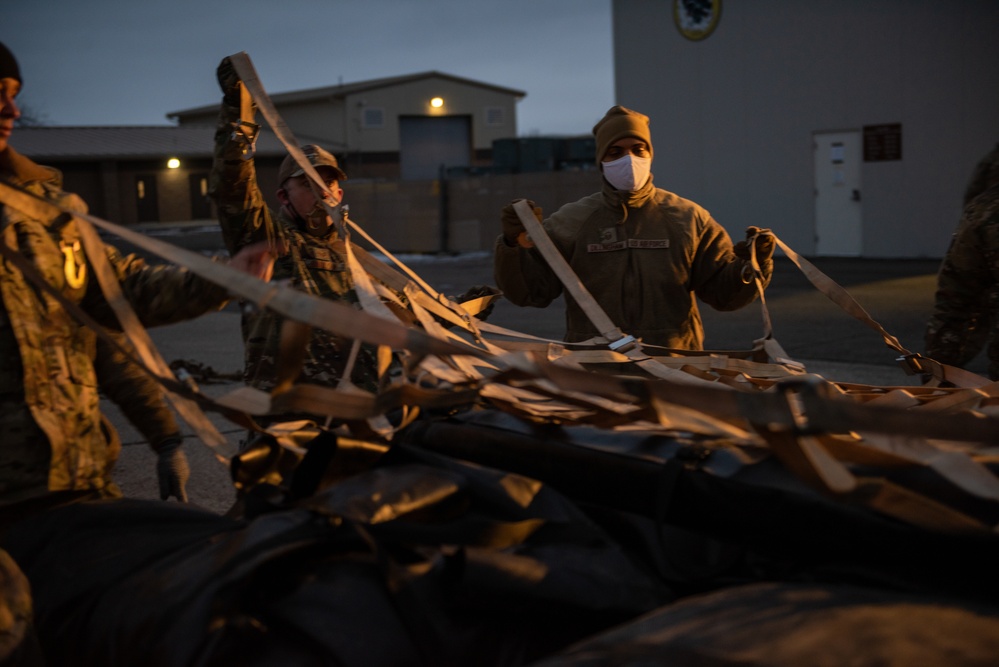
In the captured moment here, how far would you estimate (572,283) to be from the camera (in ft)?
12.4

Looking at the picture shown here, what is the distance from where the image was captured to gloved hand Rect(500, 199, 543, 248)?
14.6 ft

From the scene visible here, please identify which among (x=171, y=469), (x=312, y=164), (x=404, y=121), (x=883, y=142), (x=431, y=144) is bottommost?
(x=171, y=469)

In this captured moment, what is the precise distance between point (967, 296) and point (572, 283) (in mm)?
1905

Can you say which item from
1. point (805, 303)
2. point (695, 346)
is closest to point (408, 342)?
point (695, 346)

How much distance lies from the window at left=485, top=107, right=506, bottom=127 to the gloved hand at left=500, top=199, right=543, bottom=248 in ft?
179

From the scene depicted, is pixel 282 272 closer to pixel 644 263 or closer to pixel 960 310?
pixel 644 263

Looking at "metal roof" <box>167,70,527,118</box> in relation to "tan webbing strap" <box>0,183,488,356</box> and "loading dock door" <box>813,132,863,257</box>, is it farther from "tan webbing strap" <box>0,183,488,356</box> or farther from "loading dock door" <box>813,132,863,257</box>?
"tan webbing strap" <box>0,183,488,356</box>

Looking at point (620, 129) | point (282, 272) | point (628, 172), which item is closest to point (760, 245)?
point (628, 172)

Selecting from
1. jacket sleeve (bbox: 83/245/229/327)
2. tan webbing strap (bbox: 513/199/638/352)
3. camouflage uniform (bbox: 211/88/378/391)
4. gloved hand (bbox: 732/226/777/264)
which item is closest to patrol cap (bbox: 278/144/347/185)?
camouflage uniform (bbox: 211/88/378/391)

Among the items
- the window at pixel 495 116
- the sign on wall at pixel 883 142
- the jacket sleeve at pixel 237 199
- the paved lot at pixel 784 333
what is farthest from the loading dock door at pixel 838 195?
the window at pixel 495 116

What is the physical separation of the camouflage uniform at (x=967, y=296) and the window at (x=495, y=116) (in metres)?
54.8

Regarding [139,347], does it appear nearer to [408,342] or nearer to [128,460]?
[408,342]

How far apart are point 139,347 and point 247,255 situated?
0.33m

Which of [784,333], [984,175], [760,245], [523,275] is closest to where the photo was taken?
[760,245]
